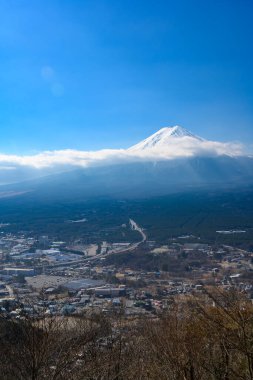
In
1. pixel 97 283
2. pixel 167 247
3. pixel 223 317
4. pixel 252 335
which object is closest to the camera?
pixel 252 335

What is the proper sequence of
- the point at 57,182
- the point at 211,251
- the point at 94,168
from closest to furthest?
1. the point at 211,251
2. the point at 57,182
3. the point at 94,168

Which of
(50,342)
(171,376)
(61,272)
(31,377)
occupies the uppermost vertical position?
(50,342)

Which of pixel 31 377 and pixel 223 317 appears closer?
pixel 31 377

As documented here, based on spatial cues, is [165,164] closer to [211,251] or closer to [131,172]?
[131,172]

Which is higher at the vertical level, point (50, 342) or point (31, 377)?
point (50, 342)

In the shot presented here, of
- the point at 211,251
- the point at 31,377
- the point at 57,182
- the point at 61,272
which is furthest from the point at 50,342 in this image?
the point at 57,182

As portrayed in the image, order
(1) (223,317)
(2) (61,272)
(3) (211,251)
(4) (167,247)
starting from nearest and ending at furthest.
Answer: (1) (223,317) → (2) (61,272) → (3) (211,251) → (4) (167,247)

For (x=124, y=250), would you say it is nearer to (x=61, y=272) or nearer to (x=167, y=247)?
(x=167, y=247)

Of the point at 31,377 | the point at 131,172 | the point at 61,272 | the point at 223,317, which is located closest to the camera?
the point at 31,377

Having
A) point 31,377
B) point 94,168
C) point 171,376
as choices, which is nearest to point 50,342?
point 31,377
